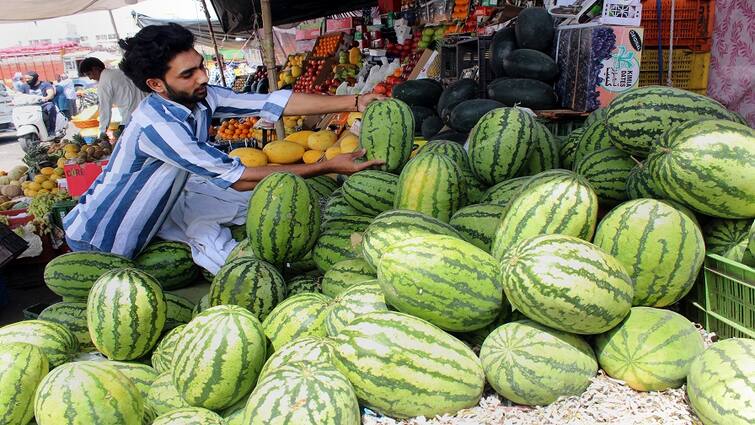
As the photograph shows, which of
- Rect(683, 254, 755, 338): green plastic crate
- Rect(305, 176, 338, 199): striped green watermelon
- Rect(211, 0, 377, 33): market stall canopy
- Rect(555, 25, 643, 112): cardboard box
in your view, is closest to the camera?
Rect(683, 254, 755, 338): green plastic crate

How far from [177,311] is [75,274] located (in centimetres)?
69

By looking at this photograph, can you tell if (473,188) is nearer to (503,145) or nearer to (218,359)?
(503,145)

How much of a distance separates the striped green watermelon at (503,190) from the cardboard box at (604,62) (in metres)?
2.20

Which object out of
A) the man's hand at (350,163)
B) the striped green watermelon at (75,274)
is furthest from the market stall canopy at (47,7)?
the man's hand at (350,163)

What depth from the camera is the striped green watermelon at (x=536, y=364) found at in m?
1.50

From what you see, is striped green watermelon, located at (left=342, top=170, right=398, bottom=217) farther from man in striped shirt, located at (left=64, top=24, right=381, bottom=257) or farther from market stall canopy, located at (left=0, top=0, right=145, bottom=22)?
market stall canopy, located at (left=0, top=0, right=145, bottom=22)

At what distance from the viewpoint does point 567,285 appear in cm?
147

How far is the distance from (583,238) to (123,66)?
2647 mm

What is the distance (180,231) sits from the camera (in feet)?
10.8

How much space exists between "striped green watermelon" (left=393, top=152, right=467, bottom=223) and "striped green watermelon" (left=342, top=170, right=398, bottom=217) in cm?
29

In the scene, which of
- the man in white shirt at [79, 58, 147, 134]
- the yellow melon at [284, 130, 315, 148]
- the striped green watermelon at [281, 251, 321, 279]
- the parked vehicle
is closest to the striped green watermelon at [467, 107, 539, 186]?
the striped green watermelon at [281, 251, 321, 279]

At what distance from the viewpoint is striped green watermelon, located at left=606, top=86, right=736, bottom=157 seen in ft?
6.76

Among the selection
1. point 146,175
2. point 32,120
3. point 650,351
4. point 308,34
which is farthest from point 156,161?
point 32,120

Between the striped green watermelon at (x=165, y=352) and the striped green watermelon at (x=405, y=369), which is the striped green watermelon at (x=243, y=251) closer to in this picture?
the striped green watermelon at (x=165, y=352)
